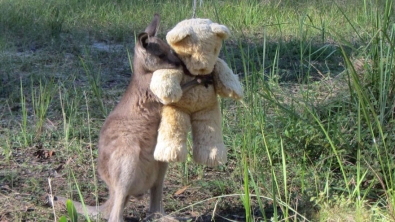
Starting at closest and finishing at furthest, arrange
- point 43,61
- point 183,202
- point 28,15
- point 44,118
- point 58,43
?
point 183,202 < point 44,118 < point 43,61 < point 58,43 < point 28,15

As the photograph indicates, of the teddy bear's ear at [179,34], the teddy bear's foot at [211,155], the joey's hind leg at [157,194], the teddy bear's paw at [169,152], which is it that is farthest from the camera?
the joey's hind leg at [157,194]

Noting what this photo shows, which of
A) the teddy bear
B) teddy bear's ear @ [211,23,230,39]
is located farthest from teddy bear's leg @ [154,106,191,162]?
teddy bear's ear @ [211,23,230,39]

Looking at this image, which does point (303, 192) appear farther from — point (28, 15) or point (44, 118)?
point (28, 15)

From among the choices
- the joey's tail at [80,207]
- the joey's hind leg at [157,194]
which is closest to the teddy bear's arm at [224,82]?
the joey's hind leg at [157,194]

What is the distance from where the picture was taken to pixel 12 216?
11.3 feet

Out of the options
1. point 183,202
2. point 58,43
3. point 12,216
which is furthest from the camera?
point 58,43

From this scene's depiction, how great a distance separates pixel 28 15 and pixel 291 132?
4.76 meters

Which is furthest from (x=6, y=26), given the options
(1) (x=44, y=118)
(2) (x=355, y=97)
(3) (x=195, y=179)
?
(2) (x=355, y=97)

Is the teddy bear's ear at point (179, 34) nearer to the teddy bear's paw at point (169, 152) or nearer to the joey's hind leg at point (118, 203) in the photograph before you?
the teddy bear's paw at point (169, 152)

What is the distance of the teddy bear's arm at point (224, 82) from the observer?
9.86 feet

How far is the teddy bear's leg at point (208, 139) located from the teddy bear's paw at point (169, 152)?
12cm

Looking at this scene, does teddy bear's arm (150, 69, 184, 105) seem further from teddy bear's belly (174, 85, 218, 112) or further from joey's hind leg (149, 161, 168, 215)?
joey's hind leg (149, 161, 168, 215)

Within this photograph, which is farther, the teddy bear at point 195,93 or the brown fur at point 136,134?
the brown fur at point 136,134

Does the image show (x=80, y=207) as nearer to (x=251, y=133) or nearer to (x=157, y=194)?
(x=157, y=194)
